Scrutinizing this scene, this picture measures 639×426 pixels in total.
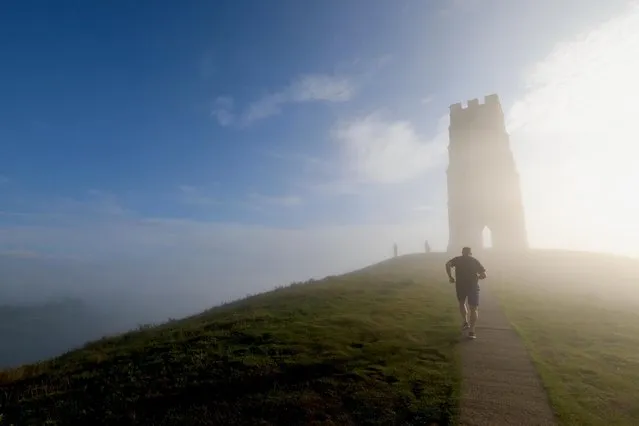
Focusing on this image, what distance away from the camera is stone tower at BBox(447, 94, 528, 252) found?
58094mm

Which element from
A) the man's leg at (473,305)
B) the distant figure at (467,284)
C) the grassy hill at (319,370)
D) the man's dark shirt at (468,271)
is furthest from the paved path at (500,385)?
the man's dark shirt at (468,271)

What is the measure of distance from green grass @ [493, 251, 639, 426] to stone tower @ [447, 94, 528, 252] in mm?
28238

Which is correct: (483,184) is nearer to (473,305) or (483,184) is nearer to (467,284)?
(467,284)

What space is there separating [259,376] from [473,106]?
6246 cm

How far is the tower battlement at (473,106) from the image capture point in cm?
6225

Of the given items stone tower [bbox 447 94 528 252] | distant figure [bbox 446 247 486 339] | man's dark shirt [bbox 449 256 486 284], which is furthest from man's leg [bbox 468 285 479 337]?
stone tower [bbox 447 94 528 252]

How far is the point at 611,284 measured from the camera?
1177 inches

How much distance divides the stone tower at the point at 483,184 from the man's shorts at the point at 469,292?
45191mm

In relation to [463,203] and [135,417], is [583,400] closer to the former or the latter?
[135,417]

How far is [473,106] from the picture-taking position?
207ft

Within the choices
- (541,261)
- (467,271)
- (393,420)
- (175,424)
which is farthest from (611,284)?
(175,424)

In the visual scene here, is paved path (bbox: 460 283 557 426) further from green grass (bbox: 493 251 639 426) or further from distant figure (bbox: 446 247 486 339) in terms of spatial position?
distant figure (bbox: 446 247 486 339)

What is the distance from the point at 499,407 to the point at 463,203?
5516 cm

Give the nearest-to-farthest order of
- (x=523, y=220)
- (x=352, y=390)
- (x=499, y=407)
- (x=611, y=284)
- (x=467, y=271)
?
(x=499, y=407), (x=352, y=390), (x=467, y=271), (x=611, y=284), (x=523, y=220)
